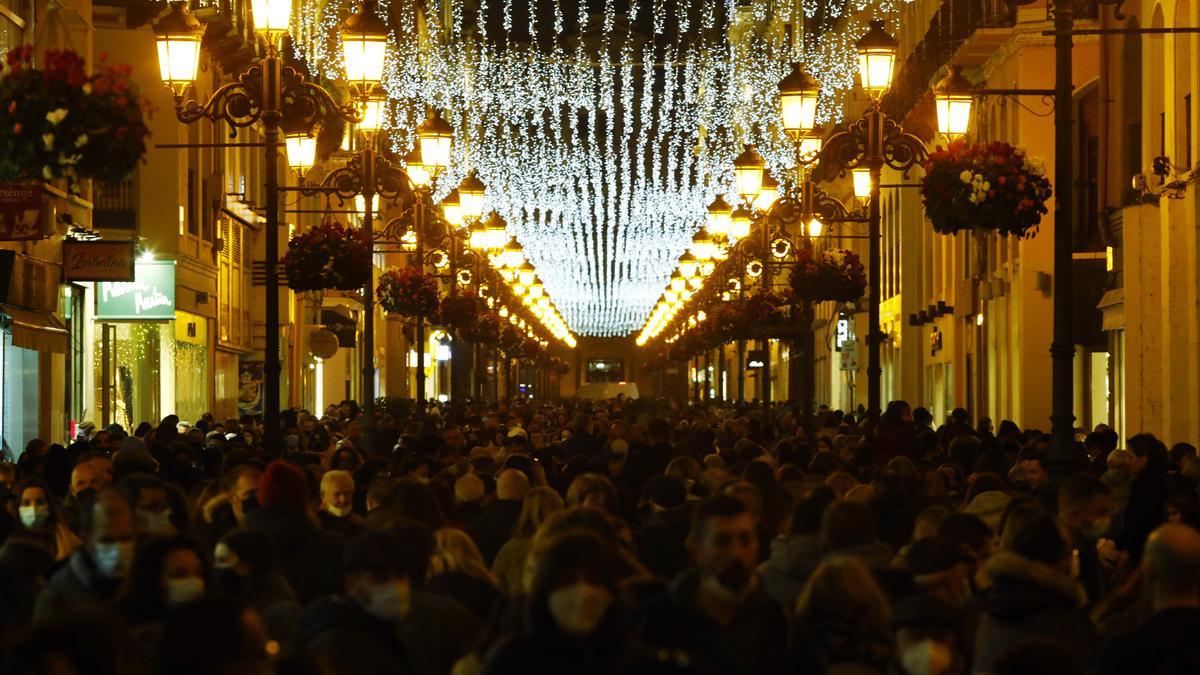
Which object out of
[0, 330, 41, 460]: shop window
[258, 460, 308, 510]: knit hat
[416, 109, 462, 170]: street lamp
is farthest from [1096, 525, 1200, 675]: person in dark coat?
[0, 330, 41, 460]: shop window

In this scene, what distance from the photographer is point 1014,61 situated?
1528 inches

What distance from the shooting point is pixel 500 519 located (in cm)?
1350

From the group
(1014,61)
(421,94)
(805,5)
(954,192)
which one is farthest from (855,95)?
(954,192)

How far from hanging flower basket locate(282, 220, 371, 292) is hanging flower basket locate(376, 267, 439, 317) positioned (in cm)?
1223

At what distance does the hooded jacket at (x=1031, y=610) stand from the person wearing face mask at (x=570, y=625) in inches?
65.0

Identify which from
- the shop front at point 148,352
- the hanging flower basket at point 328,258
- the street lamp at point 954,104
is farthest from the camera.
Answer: the shop front at point 148,352

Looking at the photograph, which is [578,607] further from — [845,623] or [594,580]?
[845,623]

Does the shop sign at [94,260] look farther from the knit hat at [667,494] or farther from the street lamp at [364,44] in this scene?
the knit hat at [667,494]

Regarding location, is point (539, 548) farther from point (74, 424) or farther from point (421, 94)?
point (421, 94)

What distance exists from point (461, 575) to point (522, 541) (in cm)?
165

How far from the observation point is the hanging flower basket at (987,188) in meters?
19.4

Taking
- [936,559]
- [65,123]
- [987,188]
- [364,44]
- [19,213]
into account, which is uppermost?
[364,44]

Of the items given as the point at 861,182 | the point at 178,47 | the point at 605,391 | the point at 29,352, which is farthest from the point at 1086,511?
the point at 605,391

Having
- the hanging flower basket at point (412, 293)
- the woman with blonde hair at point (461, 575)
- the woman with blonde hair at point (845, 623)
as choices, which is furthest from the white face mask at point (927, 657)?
the hanging flower basket at point (412, 293)
